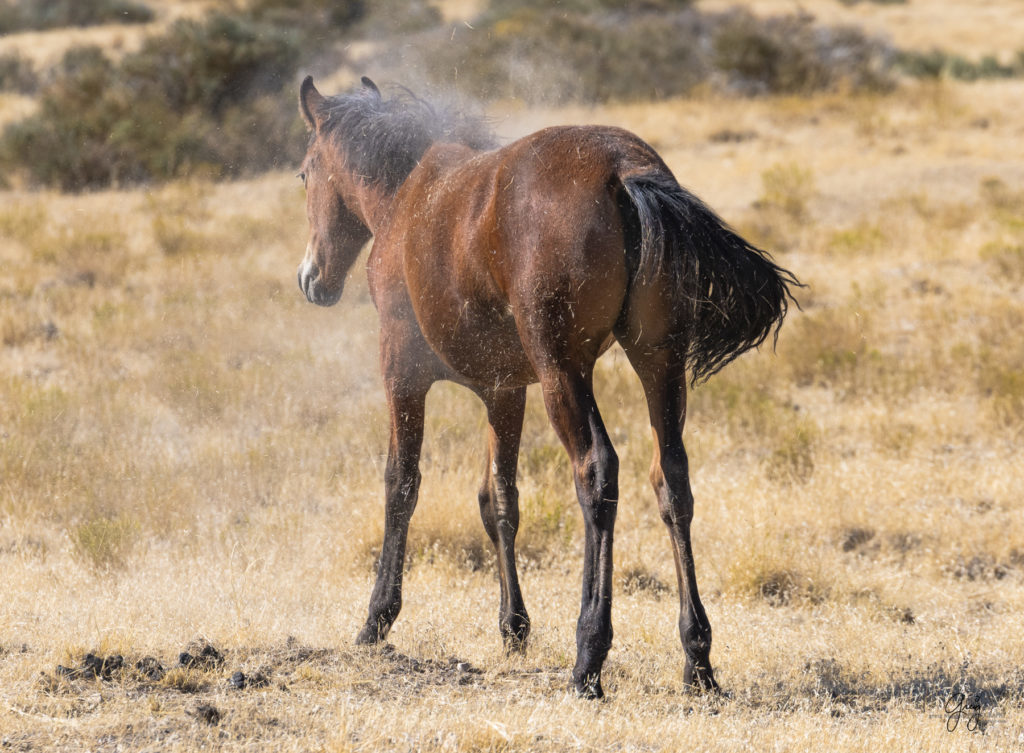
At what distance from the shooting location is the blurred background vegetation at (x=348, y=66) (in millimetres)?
17047

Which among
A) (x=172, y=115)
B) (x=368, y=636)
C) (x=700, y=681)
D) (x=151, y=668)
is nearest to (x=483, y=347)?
(x=368, y=636)

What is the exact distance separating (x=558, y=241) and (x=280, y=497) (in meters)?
3.84

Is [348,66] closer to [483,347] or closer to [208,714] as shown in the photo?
[483,347]

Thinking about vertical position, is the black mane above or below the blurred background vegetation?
above

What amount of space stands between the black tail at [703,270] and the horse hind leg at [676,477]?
0.43 feet

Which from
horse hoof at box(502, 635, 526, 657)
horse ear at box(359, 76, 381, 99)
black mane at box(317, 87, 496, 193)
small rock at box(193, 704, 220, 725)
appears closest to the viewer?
small rock at box(193, 704, 220, 725)

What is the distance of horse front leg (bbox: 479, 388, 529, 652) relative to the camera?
507 centimetres

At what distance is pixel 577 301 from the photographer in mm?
3910

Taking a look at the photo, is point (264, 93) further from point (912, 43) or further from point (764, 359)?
point (912, 43)

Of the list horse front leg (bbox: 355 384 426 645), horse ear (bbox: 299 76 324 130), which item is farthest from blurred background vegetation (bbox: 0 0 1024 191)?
horse front leg (bbox: 355 384 426 645)

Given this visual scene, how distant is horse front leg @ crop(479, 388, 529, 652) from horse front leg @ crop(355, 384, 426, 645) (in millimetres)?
352

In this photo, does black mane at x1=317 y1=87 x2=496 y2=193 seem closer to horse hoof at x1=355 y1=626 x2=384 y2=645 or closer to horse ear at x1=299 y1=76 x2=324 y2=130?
horse ear at x1=299 y1=76 x2=324 y2=130

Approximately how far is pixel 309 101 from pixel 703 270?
2.92m

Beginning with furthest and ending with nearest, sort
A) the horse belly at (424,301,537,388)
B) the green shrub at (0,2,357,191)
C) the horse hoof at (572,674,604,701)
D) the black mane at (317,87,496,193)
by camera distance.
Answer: the green shrub at (0,2,357,191) → the black mane at (317,87,496,193) → the horse belly at (424,301,537,388) → the horse hoof at (572,674,604,701)
